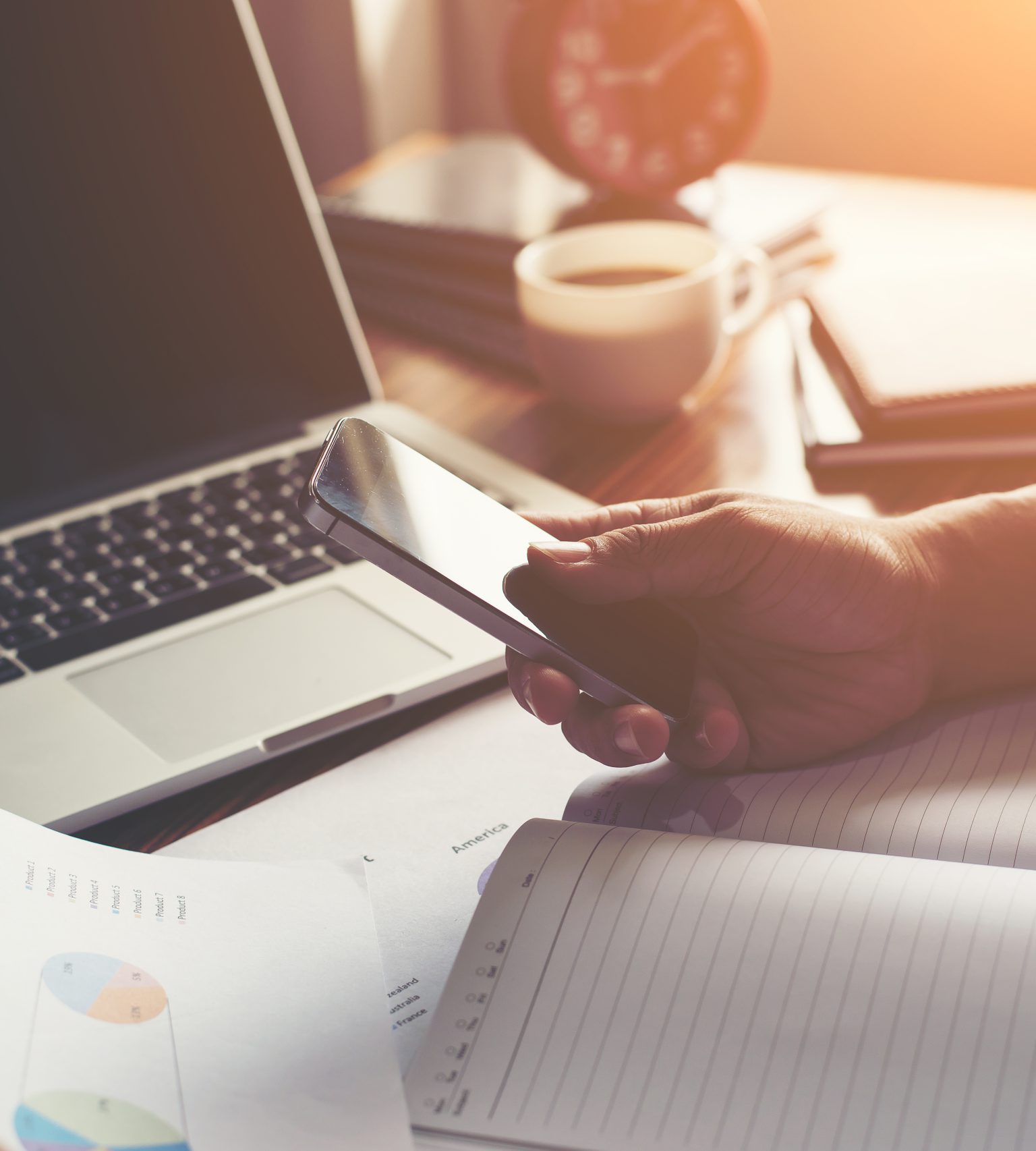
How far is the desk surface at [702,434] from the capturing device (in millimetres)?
522

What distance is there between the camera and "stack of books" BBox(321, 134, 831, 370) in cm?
93

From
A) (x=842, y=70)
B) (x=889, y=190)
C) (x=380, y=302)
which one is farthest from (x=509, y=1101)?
(x=842, y=70)

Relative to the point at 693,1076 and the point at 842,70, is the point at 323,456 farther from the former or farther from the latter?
the point at 842,70

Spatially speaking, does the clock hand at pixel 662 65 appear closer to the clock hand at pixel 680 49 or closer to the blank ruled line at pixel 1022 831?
the clock hand at pixel 680 49

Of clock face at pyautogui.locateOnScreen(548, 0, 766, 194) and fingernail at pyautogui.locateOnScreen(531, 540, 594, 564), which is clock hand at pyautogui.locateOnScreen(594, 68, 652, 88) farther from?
fingernail at pyautogui.locateOnScreen(531, 540, 594, 564)

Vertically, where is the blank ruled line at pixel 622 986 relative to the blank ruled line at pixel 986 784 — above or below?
above

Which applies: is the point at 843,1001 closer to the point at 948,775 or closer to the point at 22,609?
the point at 948,775

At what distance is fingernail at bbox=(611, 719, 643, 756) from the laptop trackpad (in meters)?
0.12

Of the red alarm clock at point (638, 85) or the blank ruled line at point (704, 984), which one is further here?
the red alarm clock at point (638, 85)

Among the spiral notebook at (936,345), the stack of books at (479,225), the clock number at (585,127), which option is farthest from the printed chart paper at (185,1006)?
the clock number at (585,127)

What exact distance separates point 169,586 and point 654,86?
0.60m

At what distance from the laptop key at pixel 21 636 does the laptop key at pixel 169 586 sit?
0.06 meters

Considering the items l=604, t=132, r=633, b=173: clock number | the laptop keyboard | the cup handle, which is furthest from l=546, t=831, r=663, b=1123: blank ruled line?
l=604, t=132, r=633, b=173: clock number

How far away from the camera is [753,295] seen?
0.85 m
